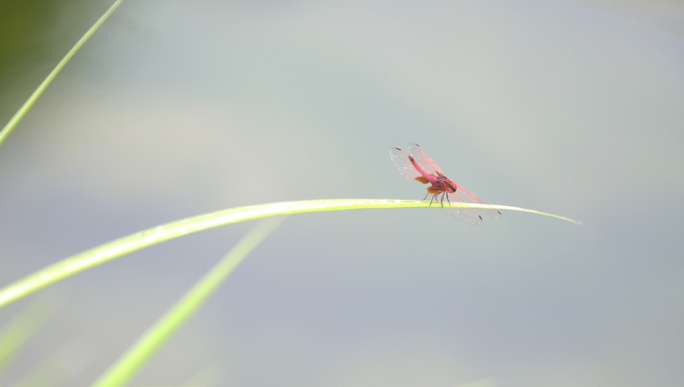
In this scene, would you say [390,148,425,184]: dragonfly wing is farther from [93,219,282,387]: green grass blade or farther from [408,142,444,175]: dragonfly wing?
[93,219,282,387]: green grass blade

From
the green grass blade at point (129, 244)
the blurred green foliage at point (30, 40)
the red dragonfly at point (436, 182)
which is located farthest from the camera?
the blurred green foliage at point (30, 40)

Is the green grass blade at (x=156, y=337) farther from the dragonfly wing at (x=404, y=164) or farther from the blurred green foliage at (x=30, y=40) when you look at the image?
the blurred green foliage at (x=30, y=40)

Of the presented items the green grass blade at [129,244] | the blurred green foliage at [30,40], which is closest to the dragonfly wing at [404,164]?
the green grass blade at [129,244]

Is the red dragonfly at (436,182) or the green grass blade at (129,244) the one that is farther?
the red dragonfly at (436,182)

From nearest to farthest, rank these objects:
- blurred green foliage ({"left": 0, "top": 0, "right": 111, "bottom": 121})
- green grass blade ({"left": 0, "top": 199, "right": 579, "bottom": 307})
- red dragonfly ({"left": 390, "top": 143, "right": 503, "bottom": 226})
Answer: green grass blade ({"left": 0, "top": 199, "right": 579, "bottom": 307}) < red dragonfly ({"left": 390, "top": 143, "right": 503, "bottom": 226}) < blurred green foliage ({"left": 0, "top": 0, "right": 111, "bottom": 121})

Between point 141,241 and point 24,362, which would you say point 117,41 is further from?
point 141,241

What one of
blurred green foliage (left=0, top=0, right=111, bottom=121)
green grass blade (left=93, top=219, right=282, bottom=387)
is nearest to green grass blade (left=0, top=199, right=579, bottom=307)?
green grass blade (left=93, top=219, right=282, bottom=387)

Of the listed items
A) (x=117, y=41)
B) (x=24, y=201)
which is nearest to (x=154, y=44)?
(x=117, y=41)

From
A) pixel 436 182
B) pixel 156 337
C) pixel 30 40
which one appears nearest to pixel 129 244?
pixel 156 337
